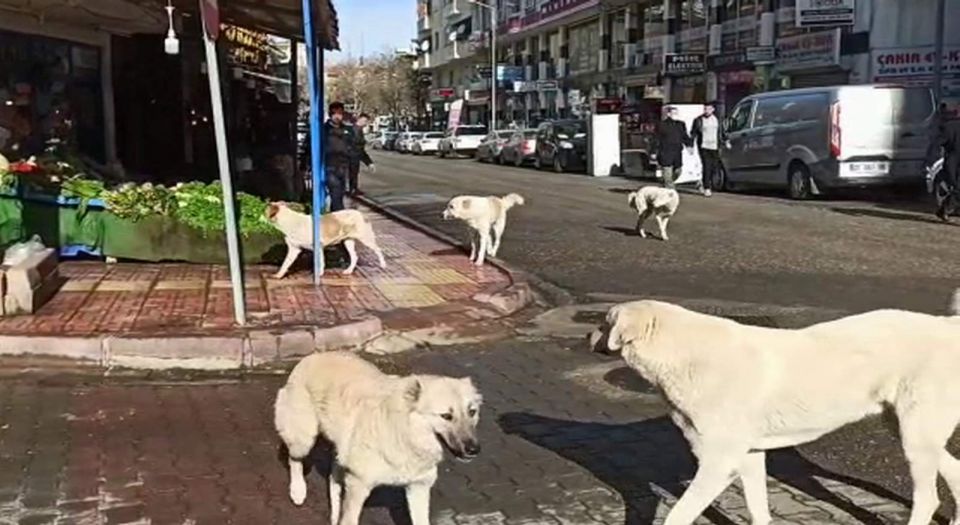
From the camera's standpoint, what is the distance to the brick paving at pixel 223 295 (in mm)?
8625

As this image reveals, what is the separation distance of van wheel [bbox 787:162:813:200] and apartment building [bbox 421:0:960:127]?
5.71m

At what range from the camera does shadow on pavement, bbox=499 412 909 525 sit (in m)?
5.02

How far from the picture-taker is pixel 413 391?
3975 mm

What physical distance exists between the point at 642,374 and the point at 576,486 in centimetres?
133

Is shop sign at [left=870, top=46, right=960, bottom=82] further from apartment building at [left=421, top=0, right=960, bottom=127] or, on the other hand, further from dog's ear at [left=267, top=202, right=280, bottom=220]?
dog's ear at [left=267, top=202, right=280, bottom=220]

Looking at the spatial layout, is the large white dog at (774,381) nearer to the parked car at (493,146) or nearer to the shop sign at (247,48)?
the shop sign at (247,48)

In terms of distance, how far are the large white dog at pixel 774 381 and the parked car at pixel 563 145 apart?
105 ft

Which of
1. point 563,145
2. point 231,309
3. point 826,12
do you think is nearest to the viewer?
point 231,309

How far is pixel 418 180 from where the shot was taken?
3262cm

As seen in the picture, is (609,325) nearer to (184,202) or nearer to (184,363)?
(184,363)

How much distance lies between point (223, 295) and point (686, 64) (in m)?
33.7

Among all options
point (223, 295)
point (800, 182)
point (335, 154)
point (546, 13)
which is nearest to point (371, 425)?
point (223, 295)

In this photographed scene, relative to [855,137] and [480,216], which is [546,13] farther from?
[480,216]

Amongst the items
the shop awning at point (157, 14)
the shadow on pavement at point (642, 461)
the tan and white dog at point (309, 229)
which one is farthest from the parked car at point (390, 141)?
the shadow on pavement at point (642, 461)
